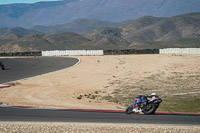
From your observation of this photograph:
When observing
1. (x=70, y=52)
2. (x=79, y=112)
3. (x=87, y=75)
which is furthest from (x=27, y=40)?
(x=79, y=112)

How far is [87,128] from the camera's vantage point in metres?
13.1

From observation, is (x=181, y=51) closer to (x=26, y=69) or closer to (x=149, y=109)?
(x=26, y=69)

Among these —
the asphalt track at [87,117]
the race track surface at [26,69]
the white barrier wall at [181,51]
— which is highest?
the asphalt track at [87,117]

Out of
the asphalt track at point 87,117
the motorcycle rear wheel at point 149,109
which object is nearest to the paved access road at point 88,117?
the asphalt track at point 87,117

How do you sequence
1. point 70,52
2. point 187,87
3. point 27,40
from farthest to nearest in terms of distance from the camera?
point 27,40 → point 70,52 → point 187,87

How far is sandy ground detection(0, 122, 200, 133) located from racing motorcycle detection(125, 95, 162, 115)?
1819mm

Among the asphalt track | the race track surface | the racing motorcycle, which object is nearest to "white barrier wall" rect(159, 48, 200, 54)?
the race track surface

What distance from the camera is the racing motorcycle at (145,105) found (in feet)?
49.3

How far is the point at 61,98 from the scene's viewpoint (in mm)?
23578

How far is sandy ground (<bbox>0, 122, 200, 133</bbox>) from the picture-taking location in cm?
1279

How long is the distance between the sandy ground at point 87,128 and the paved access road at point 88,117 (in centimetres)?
61

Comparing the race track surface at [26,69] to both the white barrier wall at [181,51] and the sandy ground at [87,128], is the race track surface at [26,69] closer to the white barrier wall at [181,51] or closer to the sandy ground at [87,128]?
the sandy ground at [87,128]

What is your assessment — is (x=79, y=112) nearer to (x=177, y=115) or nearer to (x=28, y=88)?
(x=177, y=115)

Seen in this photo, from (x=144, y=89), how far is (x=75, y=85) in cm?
606
